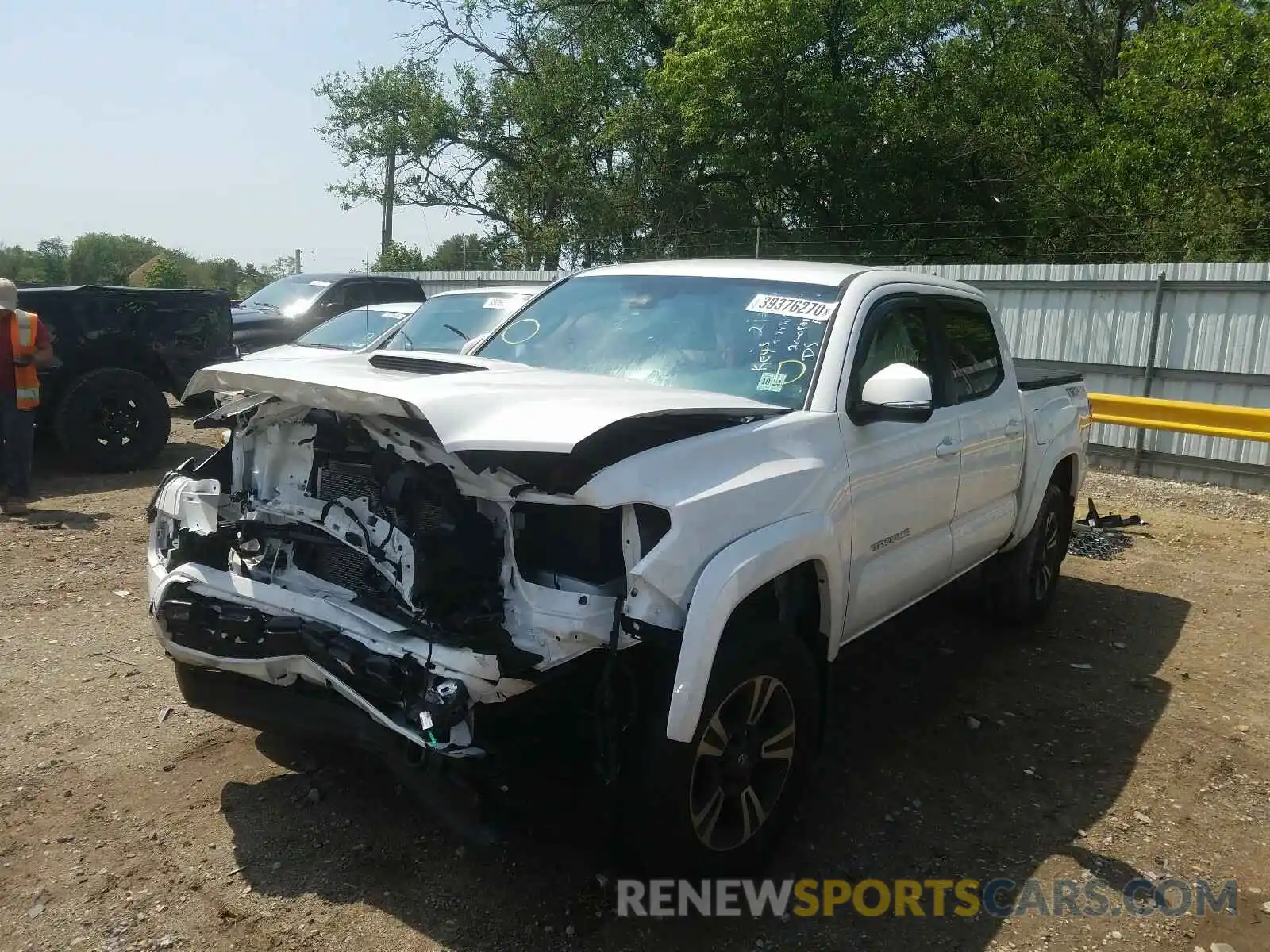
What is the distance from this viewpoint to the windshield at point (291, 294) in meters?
13.1

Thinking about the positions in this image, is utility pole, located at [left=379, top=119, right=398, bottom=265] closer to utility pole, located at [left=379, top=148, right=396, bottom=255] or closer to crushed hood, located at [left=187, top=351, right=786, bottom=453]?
utility pole, located at [left=379, top=148, right=396, bottom=255]

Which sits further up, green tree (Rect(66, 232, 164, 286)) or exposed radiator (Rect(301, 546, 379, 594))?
green tree (Rect(66, 232, 164, 286))

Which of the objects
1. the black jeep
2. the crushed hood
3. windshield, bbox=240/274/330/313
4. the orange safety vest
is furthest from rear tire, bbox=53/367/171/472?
the crushed hood

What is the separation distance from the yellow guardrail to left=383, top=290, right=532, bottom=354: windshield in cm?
560

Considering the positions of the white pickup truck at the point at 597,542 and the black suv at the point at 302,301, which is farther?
the black suv at the point at 302,301

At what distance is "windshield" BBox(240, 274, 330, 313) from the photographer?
516 inches

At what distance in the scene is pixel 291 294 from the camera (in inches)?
526

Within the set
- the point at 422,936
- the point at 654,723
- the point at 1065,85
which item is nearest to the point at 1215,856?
the point at 654,723

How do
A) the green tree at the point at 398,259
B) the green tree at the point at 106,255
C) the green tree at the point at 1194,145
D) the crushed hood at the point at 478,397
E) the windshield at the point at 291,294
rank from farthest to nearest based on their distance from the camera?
the green tree at the point at 106,255, the green tree at the point at 398,259, the green tree at the point at 1194,145, the windshield at the point at 291,294, the crushed hood at the point at 478,397

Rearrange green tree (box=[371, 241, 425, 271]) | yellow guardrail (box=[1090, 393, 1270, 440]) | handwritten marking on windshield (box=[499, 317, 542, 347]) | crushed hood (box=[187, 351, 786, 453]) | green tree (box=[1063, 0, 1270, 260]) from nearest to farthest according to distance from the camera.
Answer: crushed hood (box=[187, 351, 786, 453]), handwritten marking on windshield (box=[499, 317, 542, 347]), yellow guardrail (box=[1090, 393, 1270, 440]), green tree (box=[1063, 0, 1270, 260]), green tree (box=[371, 241, 425, 271])

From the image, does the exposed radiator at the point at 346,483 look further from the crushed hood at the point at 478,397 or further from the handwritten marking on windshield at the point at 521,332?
the handwritten marking on windshield at the point at 521,332

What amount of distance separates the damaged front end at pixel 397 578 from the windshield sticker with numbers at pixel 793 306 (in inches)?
56.4

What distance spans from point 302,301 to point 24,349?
5723 millimetres

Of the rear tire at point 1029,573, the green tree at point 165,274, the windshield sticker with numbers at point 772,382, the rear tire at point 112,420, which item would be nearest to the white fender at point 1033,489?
the rear tire at point 1029,573
